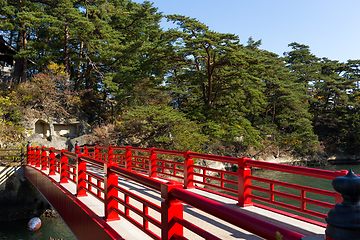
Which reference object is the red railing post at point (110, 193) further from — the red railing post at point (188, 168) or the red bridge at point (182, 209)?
the red railing post at point (188, 168)

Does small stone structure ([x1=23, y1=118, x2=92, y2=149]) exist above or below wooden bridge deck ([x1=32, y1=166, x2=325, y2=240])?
above

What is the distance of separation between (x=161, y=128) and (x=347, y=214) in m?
17.8

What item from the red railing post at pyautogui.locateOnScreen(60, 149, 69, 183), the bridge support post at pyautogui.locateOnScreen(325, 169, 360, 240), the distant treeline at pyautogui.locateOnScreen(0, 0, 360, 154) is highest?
the distant treeline at pyautogui.locateOnScreen(0, 0, 360, 154)

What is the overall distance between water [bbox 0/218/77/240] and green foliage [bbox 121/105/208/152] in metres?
7.53

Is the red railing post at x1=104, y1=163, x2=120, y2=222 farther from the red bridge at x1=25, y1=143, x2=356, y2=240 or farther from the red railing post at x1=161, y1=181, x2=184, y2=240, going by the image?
the red railing post at x1=161, y1=181, x2=184, y2=240

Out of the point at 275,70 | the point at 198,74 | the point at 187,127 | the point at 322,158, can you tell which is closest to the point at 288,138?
the point at 322,158

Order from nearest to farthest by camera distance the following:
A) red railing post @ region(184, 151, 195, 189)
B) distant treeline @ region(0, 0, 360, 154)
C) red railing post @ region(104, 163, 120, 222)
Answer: red railing post @ region(104, 163, 120, 222) < red railing post @ region(184, 151, 195, 189) < distant treeline @ region(0, 0, 360, 154)

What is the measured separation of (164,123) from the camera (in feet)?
59.3

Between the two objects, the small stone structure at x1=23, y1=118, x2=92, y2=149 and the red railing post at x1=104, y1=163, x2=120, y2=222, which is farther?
the small stone structure at x1=23, y1=118, x2=92, y2=149

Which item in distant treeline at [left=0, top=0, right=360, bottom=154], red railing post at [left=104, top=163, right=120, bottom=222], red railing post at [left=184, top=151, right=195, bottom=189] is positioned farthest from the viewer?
distant treeline at [left=0, top=0, right=360, bottom=154]

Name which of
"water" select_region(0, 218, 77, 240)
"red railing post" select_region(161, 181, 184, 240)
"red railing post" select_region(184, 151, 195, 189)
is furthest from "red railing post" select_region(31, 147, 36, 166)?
"red railing post" select_region(161, 181, 184, 240)

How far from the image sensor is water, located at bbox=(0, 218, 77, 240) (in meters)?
12.3

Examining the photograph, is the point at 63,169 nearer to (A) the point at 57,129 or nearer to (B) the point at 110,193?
(B) the point at 110,193

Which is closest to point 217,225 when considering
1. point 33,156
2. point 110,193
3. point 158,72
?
point 110,193
